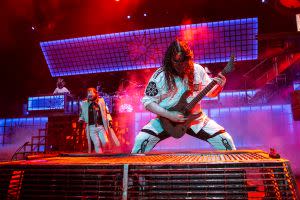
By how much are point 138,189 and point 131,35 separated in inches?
486

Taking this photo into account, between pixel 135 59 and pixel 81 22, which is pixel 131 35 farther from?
pixel 81 22

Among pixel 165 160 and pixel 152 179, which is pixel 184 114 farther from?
pixel 152 179

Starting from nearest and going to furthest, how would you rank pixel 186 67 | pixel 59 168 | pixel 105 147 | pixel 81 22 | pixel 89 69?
pixel 59 168 < pixel 186 67 < pixel 105 147 < pixel 81 22 < pixel 89 69

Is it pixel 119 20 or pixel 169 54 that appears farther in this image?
pixel 119 20

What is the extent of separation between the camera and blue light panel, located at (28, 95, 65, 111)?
41.0 feet

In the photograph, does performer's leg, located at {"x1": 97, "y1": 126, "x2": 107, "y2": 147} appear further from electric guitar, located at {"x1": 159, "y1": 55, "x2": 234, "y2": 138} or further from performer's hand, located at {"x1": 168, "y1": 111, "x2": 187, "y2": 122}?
performer's hand, located at {"x1": 168, "y1": 111, "x2": 187, "y2": 122}

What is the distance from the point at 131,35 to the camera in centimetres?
1318

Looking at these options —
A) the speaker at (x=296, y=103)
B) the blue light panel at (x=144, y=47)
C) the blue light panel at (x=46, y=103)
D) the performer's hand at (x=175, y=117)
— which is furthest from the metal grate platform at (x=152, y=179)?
the blue light panel at (x=144, y=47)

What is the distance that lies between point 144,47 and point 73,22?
3975mm

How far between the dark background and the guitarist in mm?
9258

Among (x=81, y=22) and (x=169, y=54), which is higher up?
(x=81, y=22)

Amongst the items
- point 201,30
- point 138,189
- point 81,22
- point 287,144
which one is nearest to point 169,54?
point 138,189

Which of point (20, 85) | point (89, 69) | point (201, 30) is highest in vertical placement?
point (201, 30)

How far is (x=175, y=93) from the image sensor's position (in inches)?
119
